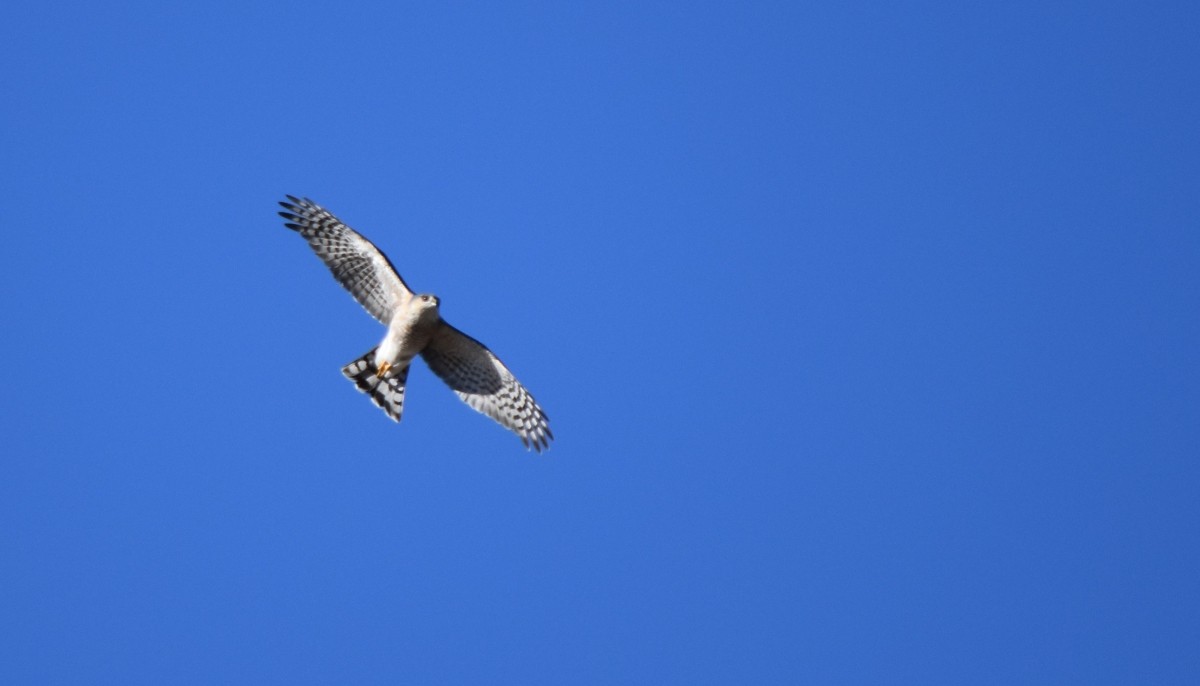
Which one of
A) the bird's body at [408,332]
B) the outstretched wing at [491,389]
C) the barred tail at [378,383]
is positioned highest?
the outstretched wing at [491,389]

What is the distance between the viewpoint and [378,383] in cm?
1747

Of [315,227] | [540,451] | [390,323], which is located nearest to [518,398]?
[540,451]

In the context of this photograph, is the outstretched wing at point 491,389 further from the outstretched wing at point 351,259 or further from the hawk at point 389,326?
the outstretched wing at point 351,259

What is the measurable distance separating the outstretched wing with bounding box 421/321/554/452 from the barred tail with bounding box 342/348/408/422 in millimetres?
524

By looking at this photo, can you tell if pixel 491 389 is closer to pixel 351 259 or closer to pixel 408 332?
pixel 408 332

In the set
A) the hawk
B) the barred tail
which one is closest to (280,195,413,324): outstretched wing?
the hawk

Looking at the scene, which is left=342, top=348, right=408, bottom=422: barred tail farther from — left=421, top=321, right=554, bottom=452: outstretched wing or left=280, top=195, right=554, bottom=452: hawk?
left=421, top=321, right=554, bottom=452: outstretched wing

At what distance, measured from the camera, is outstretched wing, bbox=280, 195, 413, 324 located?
56.2 feet

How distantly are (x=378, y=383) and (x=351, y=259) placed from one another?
1.41 meters

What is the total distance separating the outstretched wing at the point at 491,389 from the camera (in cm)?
1773

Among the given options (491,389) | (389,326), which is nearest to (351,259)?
(389,326)

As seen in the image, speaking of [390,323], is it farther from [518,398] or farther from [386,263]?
[518,398]

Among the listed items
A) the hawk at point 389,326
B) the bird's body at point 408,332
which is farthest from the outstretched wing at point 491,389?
the bird's body at point 408,332

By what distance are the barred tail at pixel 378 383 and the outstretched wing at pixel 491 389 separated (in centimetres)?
52
